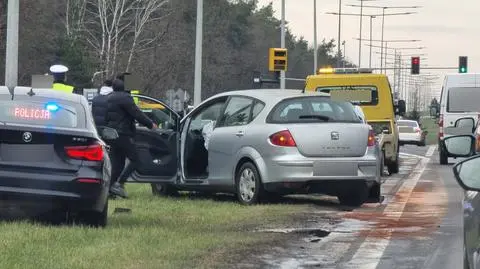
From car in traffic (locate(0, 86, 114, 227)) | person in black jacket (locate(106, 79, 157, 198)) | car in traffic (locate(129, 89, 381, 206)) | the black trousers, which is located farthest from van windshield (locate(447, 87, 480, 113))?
car in traffic (locate(0, 86, 114, 227))

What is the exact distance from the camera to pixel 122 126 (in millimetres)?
13219

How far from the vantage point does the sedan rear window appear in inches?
539

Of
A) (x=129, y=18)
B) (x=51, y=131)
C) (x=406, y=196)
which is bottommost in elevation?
(x=406, y=196)

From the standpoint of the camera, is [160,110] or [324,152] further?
[160,110]

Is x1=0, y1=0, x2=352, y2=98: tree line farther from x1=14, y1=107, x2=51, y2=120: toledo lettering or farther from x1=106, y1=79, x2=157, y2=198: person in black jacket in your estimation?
x1=14, y1=107, x2=51, y2=120: toledo lettering

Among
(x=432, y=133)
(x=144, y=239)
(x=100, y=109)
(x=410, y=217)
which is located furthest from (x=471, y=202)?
(x=432, y=133)

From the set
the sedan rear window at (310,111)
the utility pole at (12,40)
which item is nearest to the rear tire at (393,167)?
the utility pole at (12,40)

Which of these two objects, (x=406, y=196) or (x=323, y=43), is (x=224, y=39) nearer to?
(x=323, y=43)

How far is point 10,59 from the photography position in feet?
62.1

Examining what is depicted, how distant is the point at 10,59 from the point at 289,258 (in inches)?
436

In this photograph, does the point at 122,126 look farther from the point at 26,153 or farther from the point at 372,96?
the point at 372,96

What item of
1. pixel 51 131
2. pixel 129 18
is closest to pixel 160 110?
pixel 51 131

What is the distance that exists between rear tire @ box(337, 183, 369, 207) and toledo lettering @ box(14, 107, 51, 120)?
515 cm

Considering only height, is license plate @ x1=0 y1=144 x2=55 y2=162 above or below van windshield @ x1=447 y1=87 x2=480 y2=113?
below
